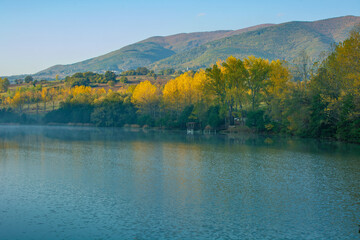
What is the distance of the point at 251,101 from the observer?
199 ft

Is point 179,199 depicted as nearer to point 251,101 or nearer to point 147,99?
point 251,101

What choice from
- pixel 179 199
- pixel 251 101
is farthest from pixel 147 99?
pixel 179 199

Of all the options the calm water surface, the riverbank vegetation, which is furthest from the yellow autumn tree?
the calm water surface

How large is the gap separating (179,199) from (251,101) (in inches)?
1836

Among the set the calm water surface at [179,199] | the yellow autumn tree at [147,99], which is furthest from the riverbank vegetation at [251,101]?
the calm water surface at [179,199]

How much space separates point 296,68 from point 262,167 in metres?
35.5

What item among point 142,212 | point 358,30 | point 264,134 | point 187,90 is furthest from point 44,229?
point 187,90

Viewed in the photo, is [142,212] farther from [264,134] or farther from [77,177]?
[264,134]

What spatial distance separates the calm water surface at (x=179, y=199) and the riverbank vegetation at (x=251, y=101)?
15.6 metres

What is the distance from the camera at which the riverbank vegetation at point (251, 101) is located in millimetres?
40406

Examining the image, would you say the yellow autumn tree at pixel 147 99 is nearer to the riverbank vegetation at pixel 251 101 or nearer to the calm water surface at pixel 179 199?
the riverbank vegetation at pixel 251 101

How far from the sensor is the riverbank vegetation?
40406 millimetres

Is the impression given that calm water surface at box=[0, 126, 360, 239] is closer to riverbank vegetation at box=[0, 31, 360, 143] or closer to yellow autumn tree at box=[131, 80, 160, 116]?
A: riverbank vegetation at box=[0, 31, 360, 143]

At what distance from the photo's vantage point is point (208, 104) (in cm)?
6681
